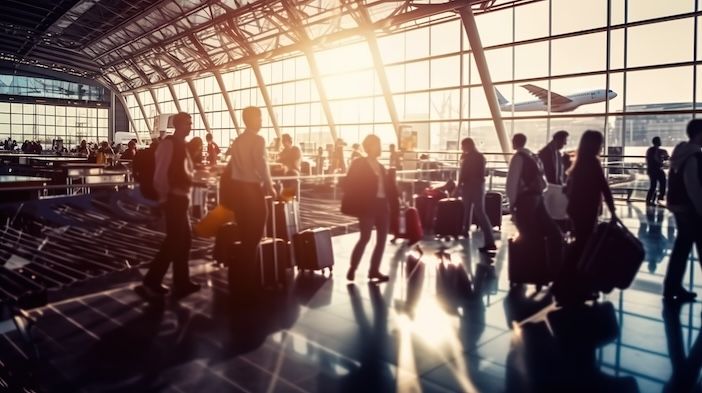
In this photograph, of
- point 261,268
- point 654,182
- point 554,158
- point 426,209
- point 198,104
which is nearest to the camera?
point 261,268

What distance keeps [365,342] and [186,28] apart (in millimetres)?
25731

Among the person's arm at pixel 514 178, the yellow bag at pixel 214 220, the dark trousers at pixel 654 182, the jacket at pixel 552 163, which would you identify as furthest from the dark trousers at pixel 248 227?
the dark trousers at pixel 654 182

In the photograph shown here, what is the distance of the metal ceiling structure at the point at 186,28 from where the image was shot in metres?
19.0

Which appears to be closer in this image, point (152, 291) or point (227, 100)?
point (152, 291)

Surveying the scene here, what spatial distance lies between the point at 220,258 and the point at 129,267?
1001 millimetres

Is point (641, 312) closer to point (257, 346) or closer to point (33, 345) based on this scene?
point (257, 346)

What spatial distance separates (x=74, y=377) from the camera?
9.90 ft

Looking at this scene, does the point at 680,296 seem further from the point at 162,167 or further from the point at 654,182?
the point at 654,182

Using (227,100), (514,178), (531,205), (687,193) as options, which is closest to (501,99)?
(514,178)

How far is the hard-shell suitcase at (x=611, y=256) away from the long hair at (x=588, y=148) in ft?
2.00

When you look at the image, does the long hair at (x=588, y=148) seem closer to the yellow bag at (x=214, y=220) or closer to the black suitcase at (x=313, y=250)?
the black suitcase at (x=313, y=250)

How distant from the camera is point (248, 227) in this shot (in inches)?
188

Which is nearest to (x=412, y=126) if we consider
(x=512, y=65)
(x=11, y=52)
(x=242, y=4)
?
(x=512, y=65)

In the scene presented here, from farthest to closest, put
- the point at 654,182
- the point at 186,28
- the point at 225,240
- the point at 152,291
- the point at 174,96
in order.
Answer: the point at 174,96
the point at 186,28
the point at 654,182
the point at 225,240
the point at 152,291
